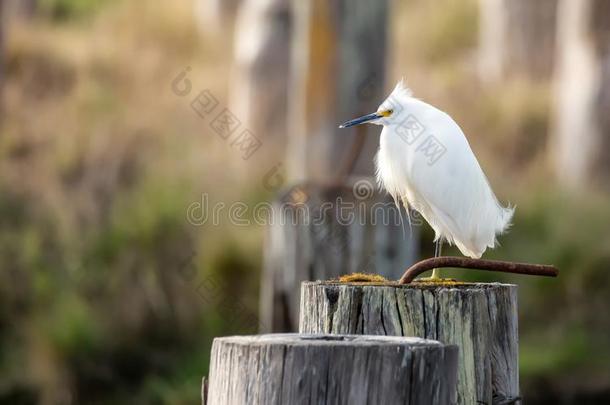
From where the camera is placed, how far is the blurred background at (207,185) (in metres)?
8.82

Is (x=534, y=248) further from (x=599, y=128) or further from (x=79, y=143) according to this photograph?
(x=79, y=143)

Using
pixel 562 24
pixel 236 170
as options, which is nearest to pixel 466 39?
pixel 562 24

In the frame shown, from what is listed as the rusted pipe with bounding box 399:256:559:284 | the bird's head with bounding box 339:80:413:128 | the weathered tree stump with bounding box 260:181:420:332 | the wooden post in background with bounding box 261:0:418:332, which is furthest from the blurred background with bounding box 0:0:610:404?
the rusted pipe with bounding box 399:256:559:284

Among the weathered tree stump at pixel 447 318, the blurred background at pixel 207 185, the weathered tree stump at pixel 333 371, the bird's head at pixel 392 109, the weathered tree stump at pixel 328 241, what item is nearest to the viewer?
the weathered tree stump at pixel 333 371

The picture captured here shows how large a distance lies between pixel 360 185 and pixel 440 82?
697 cm

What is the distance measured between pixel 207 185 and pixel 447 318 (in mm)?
7808

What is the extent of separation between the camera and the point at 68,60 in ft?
47.0

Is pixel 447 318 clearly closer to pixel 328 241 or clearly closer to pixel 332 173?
pixel 328 241

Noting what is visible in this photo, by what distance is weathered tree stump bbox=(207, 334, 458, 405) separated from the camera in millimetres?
2367

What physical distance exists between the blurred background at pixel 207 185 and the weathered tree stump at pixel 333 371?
Result: 228 inches

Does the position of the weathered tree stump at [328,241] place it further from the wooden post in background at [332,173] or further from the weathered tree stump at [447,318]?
the weathered tree stump at [447,318]

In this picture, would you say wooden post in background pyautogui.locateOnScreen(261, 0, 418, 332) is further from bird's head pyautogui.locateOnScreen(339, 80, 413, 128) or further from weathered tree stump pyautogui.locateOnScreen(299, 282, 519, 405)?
weathered tree stump pyautogui.locateOnScreen(299, 282, 519, 405)

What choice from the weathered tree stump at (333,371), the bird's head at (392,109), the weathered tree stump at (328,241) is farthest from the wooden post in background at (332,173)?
the weathered tree stump at (333,371)

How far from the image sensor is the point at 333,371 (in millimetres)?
2365
